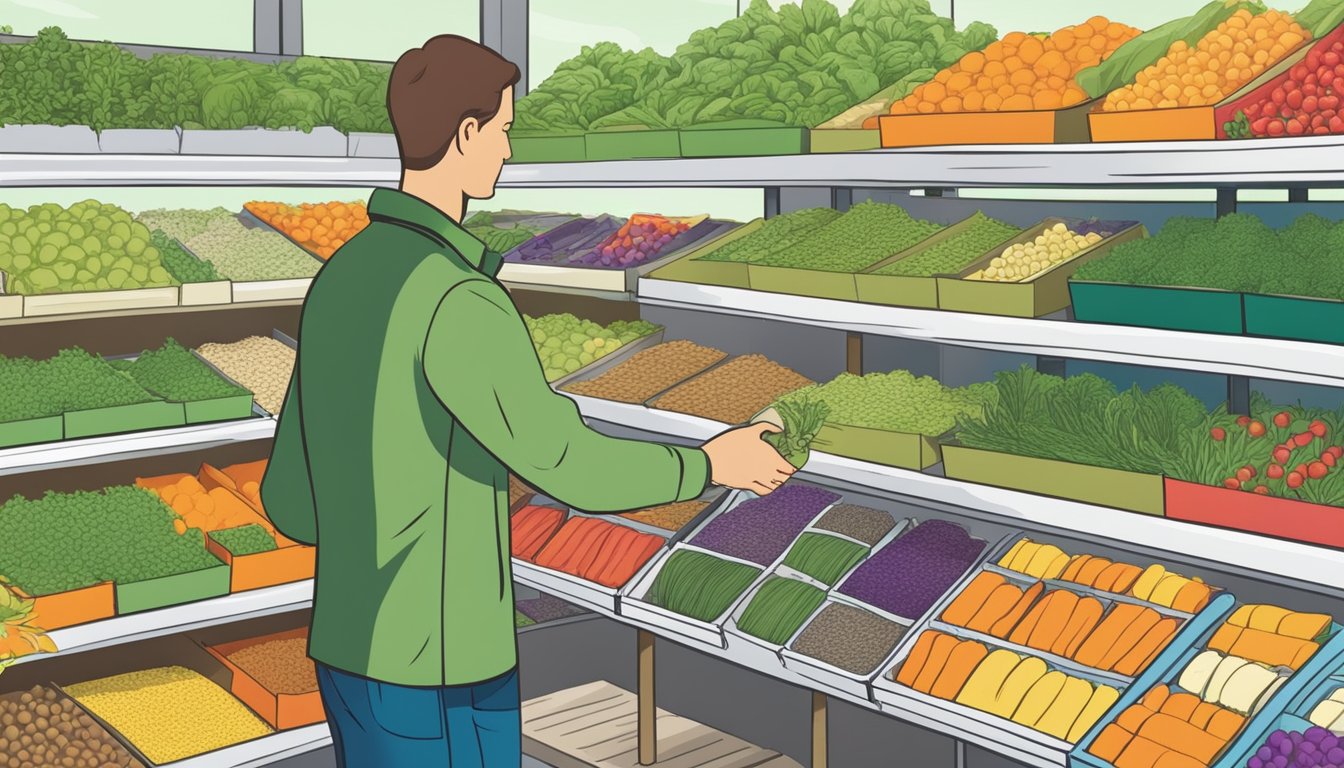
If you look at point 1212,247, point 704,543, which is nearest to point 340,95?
point 704,543

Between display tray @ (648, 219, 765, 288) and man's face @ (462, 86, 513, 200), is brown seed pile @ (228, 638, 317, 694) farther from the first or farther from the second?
man's face @ (462, 86, 513, 200)

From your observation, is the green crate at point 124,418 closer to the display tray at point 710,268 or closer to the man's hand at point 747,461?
the display tray at point 710,268

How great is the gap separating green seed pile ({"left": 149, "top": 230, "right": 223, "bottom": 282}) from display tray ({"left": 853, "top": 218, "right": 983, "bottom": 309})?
7.61ft

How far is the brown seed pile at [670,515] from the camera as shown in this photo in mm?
4367

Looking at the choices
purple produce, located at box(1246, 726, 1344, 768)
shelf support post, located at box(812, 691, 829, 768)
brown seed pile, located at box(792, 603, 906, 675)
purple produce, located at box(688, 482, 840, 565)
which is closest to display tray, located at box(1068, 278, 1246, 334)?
purple produce, located at box(1246, 726, 1344, 768)

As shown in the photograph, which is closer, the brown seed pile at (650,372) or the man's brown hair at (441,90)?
the man's brown hair at (441,90)

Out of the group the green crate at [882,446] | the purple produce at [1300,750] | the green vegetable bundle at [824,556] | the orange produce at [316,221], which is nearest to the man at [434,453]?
the green crate at [882,446]

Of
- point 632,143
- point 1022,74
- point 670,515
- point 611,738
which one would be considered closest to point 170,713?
point 611,738

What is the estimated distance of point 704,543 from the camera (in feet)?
13.5

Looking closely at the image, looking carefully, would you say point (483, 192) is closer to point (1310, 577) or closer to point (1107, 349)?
point (1107, 349)

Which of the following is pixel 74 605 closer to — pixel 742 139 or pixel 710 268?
pixel 710 268

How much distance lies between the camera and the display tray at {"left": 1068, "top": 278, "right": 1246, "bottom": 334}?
110 inches

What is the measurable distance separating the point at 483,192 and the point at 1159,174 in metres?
1.50

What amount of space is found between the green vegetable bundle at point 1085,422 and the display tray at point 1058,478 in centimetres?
2
